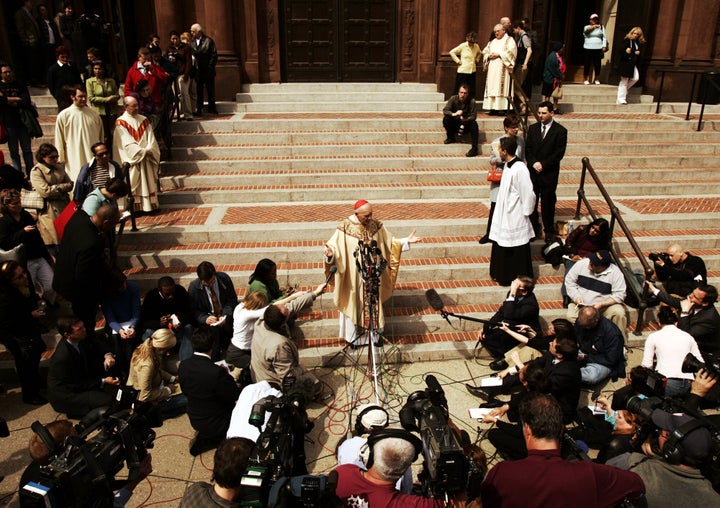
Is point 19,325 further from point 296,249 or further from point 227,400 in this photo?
point 296,249

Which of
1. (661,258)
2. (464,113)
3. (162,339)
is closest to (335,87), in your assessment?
(464,113)

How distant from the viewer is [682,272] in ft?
26.7

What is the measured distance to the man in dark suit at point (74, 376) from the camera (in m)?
6.14

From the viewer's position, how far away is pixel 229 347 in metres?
6.99

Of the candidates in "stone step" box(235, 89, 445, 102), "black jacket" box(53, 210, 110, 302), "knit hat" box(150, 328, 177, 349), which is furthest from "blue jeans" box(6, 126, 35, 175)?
"knit hat" box(150, 328, 177, 349)

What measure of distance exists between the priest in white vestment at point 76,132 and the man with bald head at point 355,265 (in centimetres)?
518

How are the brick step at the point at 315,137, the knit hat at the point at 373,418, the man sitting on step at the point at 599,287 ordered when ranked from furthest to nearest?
1. the brick step at the point at 315,137
2. the man sitting on step at the point at 599,287
3. the knit hat at the point at 373,418

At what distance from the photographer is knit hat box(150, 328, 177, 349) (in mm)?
6832

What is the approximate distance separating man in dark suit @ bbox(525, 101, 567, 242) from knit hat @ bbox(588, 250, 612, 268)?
1.60 meters

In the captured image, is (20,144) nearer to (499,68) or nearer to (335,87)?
(335,87)

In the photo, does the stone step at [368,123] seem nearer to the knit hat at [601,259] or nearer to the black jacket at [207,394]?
the knit hat at [601,259]

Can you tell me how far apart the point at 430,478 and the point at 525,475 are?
572 millimetres

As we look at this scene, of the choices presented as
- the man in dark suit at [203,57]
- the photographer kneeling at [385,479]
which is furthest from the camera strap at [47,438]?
the man in dark suit at [203,57]

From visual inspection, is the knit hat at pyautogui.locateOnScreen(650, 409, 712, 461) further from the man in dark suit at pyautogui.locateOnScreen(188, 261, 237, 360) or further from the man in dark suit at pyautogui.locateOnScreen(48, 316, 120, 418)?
the man in dark suit at pyautogui.locateOnScreen(48, 316, 120, 418)
